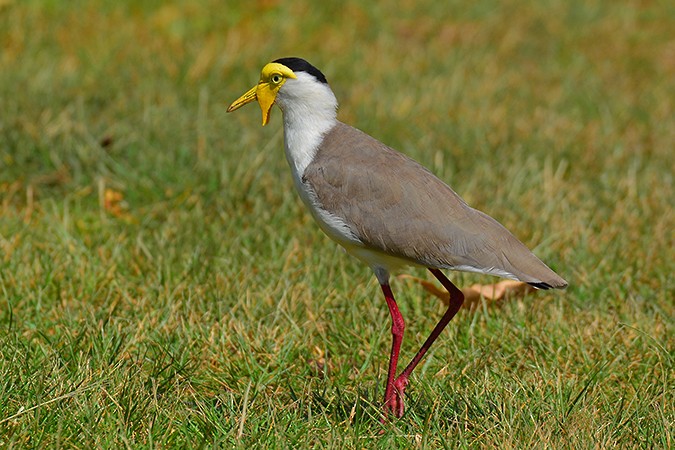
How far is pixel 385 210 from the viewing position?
3787mm

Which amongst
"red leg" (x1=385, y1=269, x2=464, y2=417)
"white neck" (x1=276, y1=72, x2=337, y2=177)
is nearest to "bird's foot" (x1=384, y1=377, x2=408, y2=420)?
"red leg" (x1=385, y1=269, x2=464, y2=417)

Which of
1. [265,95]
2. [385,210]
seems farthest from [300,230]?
[385,210]

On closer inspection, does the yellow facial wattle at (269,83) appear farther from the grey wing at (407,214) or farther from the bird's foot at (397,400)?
→ the bird's foot at (397,400)

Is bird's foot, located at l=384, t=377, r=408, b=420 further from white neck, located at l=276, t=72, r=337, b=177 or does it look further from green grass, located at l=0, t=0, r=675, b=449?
white neck, located at l=276, t=72, r=337, b=177

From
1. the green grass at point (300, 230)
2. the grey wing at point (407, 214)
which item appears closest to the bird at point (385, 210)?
the grey wing at point (407, 214)

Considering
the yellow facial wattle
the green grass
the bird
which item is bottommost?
the green grass

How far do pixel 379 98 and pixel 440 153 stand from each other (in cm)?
122

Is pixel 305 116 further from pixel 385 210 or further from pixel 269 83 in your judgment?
pixel 385 210

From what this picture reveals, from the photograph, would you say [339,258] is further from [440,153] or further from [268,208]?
[440,153]

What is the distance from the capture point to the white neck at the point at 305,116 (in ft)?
13.1

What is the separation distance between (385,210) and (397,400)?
701 millimetres

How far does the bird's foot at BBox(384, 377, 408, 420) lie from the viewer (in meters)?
3.76

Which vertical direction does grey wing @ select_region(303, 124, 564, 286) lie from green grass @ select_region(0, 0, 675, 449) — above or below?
above

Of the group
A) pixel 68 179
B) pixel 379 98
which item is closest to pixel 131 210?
pixel 68 179
